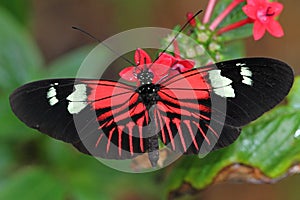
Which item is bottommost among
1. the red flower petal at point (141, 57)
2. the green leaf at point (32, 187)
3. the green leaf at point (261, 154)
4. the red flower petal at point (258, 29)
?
the green leaf at point (32, 187)

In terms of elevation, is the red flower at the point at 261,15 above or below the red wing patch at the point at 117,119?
above

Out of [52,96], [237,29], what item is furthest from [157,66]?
[237,29]

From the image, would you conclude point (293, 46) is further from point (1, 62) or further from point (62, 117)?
point (62, 117)

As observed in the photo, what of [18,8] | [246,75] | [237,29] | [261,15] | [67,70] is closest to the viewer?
[246,75]

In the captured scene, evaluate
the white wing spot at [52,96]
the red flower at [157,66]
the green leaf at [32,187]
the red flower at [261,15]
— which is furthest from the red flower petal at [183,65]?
the green leaf at [32,187]

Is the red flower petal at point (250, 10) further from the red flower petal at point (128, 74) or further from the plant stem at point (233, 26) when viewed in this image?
the red flower petal at point (128, 74)

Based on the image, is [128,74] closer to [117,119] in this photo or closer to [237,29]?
[117,119]

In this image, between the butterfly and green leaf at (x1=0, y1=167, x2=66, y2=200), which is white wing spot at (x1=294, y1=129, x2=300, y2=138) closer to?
the butterfly
